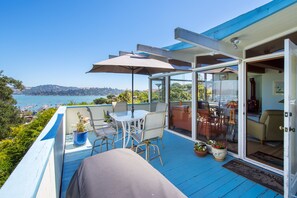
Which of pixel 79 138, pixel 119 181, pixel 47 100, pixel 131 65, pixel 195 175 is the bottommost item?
pixel 195 175

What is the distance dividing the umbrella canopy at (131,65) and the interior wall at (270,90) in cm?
631

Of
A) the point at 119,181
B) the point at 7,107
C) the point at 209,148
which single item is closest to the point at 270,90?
the point at 209,148

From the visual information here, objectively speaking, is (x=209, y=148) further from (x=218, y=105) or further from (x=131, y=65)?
(x=131, y=65)

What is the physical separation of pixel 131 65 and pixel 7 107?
2356cm

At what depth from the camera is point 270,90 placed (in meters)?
7.26

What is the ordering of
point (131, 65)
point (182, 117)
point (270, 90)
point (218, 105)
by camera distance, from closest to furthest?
point (131, 65), point (218, 105), point (182, 117), point (270, 90)

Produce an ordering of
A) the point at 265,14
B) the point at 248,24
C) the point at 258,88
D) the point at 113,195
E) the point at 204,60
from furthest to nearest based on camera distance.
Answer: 1. the point at 258,88
2. the point at 204,60
3. the point at 248,24
4. the point at 265,14
5. the point at 113,195

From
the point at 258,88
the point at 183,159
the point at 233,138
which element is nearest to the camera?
the point at 183,159

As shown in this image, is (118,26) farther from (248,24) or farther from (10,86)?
(10,86)

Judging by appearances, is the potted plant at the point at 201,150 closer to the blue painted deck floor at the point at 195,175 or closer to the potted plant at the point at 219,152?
the blue painted deck floor at the point at 195,175

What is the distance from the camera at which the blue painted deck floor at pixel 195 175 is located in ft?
7.55

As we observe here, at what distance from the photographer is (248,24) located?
7.25ft

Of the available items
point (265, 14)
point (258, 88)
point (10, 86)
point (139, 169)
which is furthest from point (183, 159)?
point (10, 86)

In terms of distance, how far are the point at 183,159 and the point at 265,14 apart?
3004mm
